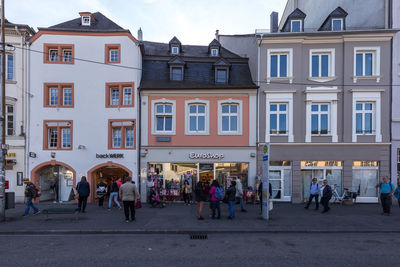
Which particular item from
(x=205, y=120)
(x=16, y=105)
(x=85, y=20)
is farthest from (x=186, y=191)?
(x=85, y=20)

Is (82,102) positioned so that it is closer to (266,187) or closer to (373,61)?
(266,187)

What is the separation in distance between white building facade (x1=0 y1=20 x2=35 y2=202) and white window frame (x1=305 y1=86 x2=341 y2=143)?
17.0m

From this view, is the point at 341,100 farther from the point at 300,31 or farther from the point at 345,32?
the point at 300,31

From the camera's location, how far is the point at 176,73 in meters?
17.0

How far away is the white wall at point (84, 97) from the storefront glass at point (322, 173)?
10.2m

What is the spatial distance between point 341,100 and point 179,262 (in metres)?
13.9

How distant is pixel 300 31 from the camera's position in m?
16.5

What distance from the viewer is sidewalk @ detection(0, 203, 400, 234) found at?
29.8 feet

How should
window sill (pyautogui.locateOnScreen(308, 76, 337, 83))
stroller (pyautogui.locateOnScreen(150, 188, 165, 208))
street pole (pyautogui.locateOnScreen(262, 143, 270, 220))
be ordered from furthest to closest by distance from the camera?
window sill (pyautogui.locateOnScreen(308, 76, 337, 83)), stroller (pyautogui.locateOnScreen(150, 188, 165, 208)), street pole (pyautogui.locateOnScreen(262, 143, 270, 220))

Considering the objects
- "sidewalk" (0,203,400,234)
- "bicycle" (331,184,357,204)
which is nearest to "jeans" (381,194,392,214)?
"sidewalk" (0,203,400,234)

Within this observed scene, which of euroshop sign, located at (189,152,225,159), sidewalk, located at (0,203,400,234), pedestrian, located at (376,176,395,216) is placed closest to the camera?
sidewalk, located at (0,203,400,234)

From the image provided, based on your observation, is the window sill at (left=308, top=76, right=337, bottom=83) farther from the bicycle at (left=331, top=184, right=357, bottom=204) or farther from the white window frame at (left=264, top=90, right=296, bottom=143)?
the bicycle at (left=331, top=184, right=357, bottom=204)

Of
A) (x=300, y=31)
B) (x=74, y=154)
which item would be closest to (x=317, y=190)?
(x=300, y=31)

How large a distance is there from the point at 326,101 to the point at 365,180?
532 cm
